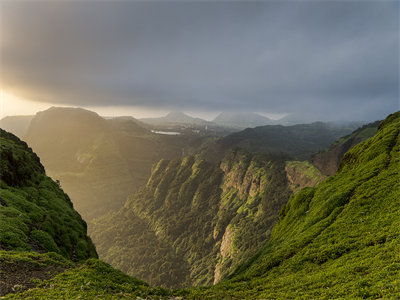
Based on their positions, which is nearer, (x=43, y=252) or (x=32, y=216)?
(x=43, y=252)

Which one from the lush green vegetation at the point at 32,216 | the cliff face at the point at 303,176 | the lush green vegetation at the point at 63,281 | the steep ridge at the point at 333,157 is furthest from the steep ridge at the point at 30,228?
the steep ridge at the point at 333,157

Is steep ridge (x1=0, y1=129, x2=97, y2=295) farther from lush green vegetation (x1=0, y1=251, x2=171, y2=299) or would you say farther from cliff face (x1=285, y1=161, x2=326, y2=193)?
cliff face (x1=285, y1=161, x2=326, y2=193)

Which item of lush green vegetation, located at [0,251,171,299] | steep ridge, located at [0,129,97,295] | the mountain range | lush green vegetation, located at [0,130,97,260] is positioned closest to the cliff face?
the mountain range

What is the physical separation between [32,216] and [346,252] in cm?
6223

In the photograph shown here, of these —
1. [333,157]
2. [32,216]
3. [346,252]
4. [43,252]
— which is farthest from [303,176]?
[32,216]

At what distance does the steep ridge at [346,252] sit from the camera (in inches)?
799

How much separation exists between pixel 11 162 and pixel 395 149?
109010 millimetres

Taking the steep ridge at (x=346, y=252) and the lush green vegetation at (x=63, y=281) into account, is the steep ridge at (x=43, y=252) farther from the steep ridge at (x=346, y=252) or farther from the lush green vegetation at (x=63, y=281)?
the steep ridge at (x=346, y=252)

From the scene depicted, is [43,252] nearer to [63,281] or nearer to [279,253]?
[63,281]

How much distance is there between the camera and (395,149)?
5181 centimetres

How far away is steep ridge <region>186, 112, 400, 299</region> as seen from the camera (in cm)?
2030

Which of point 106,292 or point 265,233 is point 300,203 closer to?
point 106,292

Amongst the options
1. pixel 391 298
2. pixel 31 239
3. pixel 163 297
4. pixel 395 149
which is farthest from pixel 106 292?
pixel 395 149

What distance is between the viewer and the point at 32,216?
42.0 m
